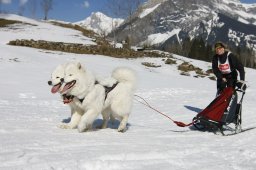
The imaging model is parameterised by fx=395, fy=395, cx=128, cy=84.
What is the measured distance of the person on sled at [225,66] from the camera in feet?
26.7

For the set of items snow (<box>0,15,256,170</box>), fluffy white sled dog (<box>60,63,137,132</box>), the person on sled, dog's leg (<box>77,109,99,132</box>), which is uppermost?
the person on sled

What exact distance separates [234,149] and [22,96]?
776cm

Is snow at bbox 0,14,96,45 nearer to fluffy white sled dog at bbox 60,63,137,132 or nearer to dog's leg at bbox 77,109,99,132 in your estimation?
fluffy white sled dog at bbox 60,63,137,132

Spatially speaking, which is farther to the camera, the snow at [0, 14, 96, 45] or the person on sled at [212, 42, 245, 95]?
the snow at [0, 14, 96, 45]

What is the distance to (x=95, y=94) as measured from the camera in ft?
21.1

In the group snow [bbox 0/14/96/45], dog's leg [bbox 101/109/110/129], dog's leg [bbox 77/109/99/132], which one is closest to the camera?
dog's leg [bbox 77/109/99/132]

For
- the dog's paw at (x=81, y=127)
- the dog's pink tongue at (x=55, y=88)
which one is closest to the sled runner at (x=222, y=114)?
the dog's paw at (x=81, y=127)

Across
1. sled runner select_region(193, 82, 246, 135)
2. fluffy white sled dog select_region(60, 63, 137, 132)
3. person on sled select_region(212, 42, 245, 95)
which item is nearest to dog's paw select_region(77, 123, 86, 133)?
fluffy white sled dog select_region(60, 63, 137, 132)

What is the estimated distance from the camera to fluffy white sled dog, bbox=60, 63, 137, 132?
20.3 ft

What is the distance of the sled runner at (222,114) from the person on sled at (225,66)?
55 centimetres

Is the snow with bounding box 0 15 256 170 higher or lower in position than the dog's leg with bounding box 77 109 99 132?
lower

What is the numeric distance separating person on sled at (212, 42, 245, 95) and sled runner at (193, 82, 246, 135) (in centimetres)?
Answer: 55

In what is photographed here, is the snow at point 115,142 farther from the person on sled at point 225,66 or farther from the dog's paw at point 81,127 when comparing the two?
the person on sled at point 225,66

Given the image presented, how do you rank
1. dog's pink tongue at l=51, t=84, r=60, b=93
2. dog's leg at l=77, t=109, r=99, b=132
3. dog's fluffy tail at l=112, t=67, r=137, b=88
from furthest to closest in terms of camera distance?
1. dog's fluffy tail at l=112, t=67, r=137, b=88
2. dog's leg at l=77, t=109, r=99, b=132
3. dog's pink tongue at l=51, t=84, r=60, b=93
